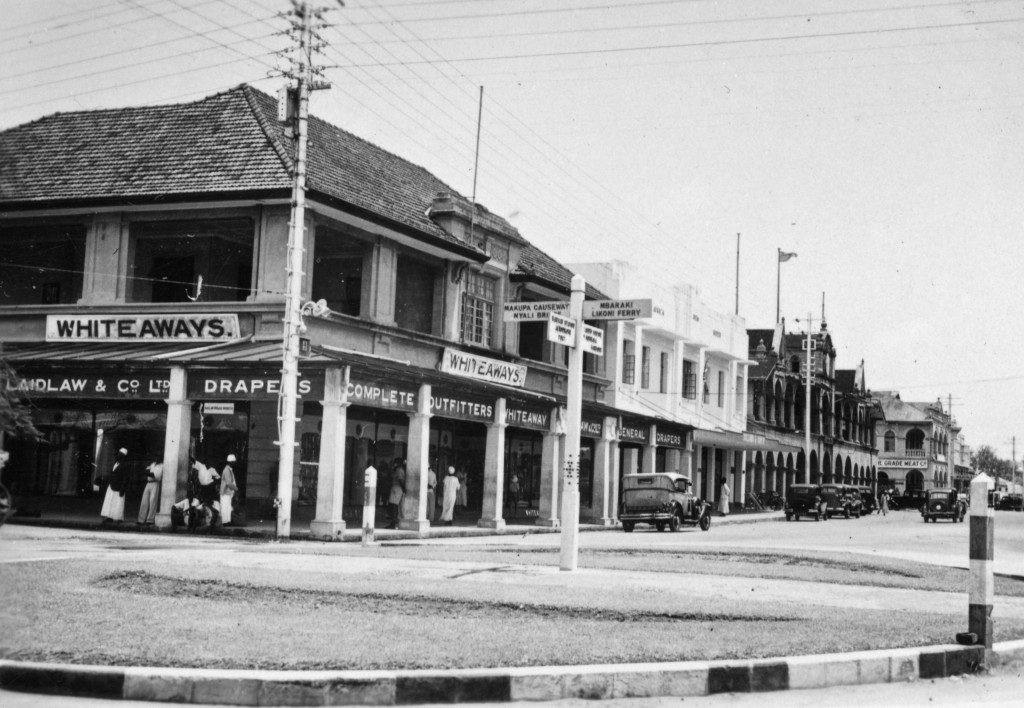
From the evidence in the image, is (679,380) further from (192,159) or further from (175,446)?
(175,446)

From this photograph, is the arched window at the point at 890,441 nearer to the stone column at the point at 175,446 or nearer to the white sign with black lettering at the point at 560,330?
the stone column at the point at 175,446

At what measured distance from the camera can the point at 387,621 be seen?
889cm

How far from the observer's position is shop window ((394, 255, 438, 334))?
30.8m

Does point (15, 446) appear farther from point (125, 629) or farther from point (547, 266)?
point (125, 629)

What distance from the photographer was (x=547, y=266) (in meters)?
39.3

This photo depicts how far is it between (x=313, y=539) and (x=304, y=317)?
5551 mm

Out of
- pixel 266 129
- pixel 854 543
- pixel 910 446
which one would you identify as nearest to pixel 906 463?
pixel 910 446

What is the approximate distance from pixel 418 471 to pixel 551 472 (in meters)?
7.55

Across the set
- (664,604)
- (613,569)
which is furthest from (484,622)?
(613,569)

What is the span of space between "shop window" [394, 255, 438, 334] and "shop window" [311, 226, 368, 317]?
1509mm

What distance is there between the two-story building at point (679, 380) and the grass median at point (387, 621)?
2700 cm

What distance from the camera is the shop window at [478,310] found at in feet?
106

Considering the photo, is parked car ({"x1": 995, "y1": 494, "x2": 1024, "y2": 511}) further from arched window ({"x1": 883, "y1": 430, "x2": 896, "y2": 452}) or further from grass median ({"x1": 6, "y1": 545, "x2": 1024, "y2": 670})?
grass median ({"x1": 6, "y1": 545, "x2": 1024, "y2": 670})

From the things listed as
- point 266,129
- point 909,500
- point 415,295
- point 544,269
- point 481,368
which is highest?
point 266,129
